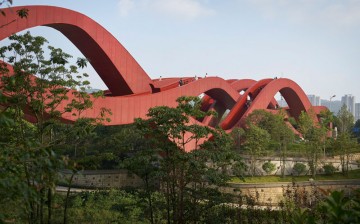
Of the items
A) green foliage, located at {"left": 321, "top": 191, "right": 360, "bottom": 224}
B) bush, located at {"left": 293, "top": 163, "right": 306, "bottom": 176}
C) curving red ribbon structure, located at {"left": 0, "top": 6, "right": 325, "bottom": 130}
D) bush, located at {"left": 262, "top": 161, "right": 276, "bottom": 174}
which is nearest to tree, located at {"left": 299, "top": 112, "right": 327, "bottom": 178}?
bush, located at {"left": 293, "top": 163, "right": 306, "bottom": 176}

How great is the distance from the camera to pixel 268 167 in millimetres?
22547

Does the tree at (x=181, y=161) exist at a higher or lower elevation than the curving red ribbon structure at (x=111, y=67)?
lower

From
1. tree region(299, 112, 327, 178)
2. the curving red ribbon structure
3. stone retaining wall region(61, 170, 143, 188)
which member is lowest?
stone retaining wall region(61, 170, 143, 188)

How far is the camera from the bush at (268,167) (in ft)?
74.0

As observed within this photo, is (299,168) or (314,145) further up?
(314,145)

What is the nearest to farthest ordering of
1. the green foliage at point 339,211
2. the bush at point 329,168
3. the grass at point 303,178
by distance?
the green foliage at point 339,211, the grass at point 303,178, the bush at point 329,168

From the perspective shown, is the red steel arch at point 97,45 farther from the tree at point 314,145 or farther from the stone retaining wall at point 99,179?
the tree at point 314,145

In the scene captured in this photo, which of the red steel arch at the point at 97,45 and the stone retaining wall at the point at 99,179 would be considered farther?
the stone retaining wall at the point at 99,179

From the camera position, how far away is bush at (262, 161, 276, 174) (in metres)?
22.5

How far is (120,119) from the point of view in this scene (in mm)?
17516

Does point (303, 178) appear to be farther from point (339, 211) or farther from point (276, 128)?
point (339, 211)

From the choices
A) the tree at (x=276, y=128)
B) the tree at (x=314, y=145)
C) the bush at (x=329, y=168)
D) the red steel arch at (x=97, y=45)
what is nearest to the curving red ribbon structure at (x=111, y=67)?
the red steel arch at (x=97, y=45)

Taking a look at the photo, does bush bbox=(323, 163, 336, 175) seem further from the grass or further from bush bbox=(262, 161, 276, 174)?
bush bbox=(262, 161, 276, 174)

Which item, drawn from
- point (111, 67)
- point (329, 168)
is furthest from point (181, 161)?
point (329, 168)
